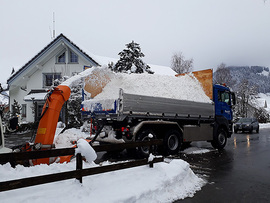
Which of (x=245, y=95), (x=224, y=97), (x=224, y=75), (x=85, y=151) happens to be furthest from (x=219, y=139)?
(x=245, y=95)

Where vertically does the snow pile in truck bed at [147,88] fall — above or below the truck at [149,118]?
above

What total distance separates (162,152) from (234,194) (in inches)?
165

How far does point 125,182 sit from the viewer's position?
15.4 feet

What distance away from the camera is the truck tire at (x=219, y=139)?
10680mm

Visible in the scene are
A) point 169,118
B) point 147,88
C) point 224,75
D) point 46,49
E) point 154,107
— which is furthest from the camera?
point 224,75

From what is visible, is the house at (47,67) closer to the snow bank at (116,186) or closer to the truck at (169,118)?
the truck at (169,118)

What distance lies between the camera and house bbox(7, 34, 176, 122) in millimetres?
21469

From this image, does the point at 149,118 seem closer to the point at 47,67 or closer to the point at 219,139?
the point at 219,139

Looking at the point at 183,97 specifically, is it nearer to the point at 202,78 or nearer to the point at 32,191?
the point at 202,78

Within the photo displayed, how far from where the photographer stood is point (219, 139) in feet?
35.7

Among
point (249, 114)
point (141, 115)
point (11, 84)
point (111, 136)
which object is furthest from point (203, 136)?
point (249, 114)

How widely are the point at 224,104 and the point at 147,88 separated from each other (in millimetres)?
4841

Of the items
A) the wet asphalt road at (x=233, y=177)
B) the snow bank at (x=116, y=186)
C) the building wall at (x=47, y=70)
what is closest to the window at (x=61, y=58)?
the building wall at (x=47, y=70)

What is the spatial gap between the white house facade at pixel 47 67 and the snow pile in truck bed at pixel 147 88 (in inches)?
509
